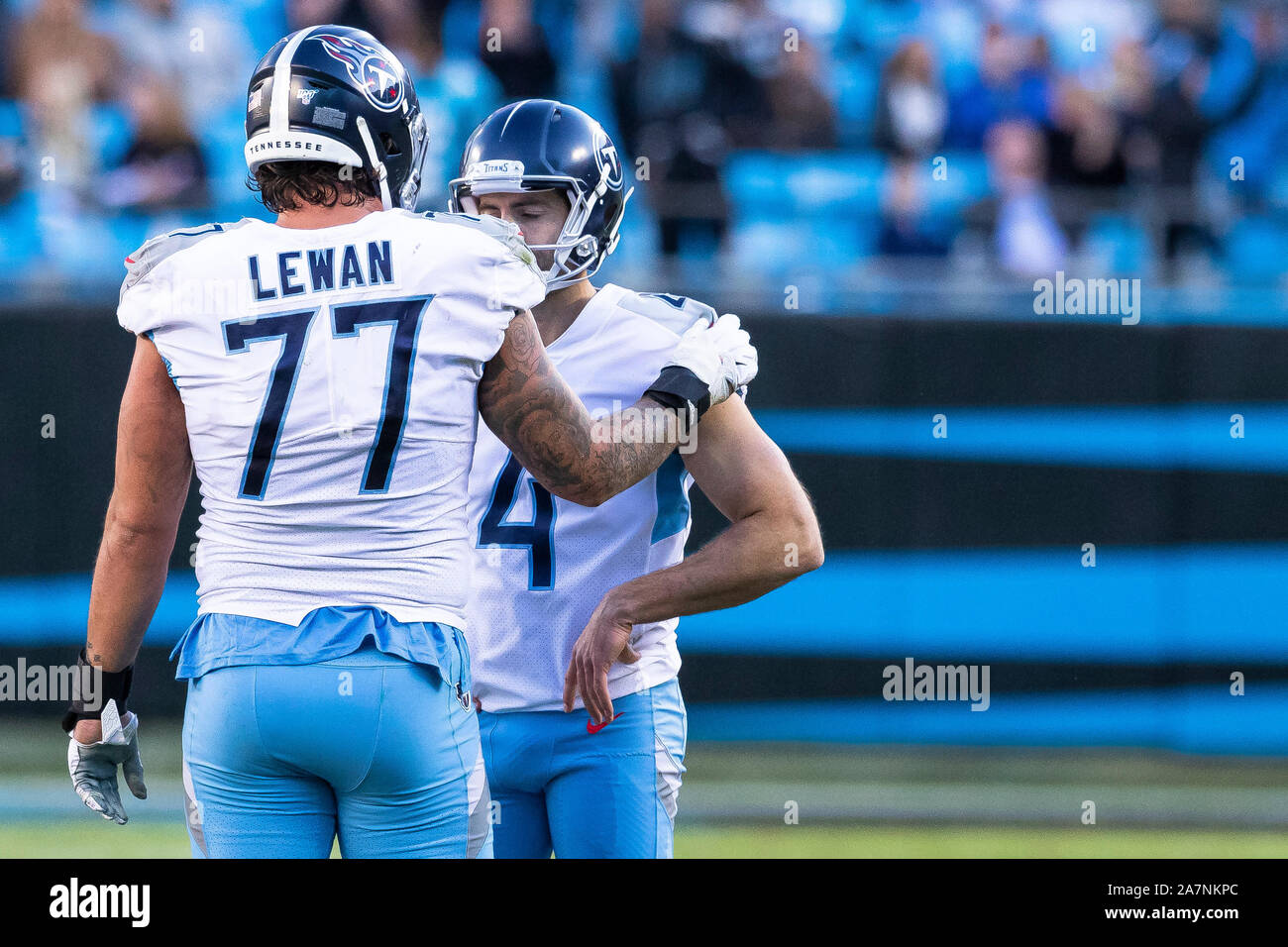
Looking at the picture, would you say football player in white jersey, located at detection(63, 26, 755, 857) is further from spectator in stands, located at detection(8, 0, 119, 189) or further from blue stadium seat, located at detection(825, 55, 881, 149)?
blue stadium seat, located at detection(825, 55, 881, 149)

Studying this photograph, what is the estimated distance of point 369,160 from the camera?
2.33 meters

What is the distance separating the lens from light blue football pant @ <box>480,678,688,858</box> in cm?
284

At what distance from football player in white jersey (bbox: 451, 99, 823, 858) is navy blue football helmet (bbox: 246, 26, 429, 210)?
54 centimetres

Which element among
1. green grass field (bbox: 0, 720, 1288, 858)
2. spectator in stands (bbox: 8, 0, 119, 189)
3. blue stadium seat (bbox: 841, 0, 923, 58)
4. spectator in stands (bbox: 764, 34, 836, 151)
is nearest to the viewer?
green grass field (bbox: 0, 720, 1288, 858)

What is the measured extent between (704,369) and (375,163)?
684mm

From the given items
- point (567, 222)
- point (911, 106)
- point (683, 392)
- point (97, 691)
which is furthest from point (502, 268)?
point (911, 106)

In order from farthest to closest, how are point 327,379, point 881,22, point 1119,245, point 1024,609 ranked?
point 881,22, point 1119,245, point 1024,609, point 327,379

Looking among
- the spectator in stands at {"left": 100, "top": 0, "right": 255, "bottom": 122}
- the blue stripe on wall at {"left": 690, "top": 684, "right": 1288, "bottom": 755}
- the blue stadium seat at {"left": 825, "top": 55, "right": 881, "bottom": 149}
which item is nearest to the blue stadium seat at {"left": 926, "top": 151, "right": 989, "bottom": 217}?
the blue stadium seat at {"left": 825, "top": 55, "right": 881, "bottom": 149}

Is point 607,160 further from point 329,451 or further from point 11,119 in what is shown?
point 11,119

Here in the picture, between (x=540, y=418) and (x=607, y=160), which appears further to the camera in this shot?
(x=607, y=160)

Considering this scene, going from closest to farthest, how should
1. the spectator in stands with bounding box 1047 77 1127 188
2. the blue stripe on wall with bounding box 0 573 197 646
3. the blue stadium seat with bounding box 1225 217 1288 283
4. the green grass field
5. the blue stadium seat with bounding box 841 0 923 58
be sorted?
the green grass field, the blue stripe on wall with bounding box 0 573 197 646, the blue stadium seat with bounding box 1225 217 1288 283, the spectator in stands with bounding box 1047 77 1127 188, the blue stadium seat with bounding box 841 0 923 58

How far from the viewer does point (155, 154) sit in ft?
23.5

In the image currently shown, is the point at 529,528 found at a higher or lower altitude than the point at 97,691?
higher

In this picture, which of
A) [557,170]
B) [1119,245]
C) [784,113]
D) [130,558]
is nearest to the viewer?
[130,558]
